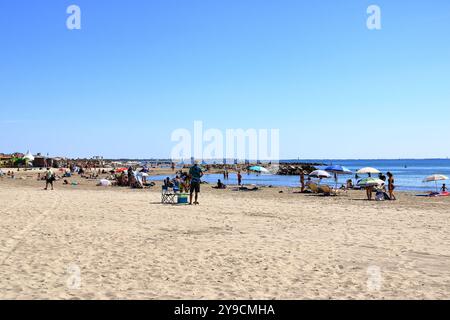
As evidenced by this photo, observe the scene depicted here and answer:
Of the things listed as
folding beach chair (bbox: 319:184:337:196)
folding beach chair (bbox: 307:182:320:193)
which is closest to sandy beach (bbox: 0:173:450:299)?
folding beach chair (bbox: 319:184:337:196)

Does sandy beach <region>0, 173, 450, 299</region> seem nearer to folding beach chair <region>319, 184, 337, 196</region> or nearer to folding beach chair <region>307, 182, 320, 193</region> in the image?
folding beach chair <region>319, 184, 337, 196</region>

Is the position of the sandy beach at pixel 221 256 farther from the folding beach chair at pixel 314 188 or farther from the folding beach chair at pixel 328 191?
the folding beach chair at pixel 314 188

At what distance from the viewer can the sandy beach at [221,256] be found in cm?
590

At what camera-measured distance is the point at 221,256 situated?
8094 millimetres

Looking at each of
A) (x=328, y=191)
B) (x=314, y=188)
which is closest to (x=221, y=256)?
(x=328, y=191)

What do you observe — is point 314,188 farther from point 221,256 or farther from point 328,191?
point 221,256

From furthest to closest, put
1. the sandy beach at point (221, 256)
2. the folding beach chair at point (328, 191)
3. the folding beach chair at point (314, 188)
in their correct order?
the folding beach chair at point (314, 188), the folding beach chair at point (328, 191), the sandy beach at point (221, 256)

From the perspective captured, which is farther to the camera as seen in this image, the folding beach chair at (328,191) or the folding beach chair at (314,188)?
the folding beach chair at (314,188)

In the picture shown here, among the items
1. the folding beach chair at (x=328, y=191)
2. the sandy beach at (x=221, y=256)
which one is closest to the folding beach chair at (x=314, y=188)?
the folding beach chair at (x=328, y=191)

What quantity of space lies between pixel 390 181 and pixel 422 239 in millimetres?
13312

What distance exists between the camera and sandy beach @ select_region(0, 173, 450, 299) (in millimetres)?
5902

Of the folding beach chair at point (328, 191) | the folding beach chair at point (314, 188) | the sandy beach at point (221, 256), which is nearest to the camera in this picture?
the sandy beach at point (221, 256)

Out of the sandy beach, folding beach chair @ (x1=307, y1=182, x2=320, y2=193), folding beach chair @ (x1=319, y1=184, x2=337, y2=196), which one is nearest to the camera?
the sandy beach
